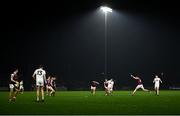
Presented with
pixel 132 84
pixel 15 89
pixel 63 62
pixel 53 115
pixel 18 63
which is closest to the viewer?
pixel 53 115

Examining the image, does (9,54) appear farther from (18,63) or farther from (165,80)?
(165,80)

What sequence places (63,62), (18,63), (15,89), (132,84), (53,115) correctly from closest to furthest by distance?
(53,115)
(15,89)
(132,84)
(18,63)
(63,62)

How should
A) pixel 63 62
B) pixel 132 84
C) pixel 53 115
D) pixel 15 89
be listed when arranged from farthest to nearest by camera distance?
pixel 63 62 < pixel 132 84 < pixel 15 89 < pixel 53 115

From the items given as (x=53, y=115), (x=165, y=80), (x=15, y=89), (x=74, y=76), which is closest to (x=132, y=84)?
(x=165, y=80)

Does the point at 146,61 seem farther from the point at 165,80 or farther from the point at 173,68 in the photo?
the point at 165,80

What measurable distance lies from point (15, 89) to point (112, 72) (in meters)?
55.2

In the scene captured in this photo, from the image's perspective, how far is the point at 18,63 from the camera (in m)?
80.1

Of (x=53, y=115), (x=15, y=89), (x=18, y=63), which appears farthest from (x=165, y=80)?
(x=53, y=115)

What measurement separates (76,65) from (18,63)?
468 inches

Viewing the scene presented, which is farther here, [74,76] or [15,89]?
[74,76]

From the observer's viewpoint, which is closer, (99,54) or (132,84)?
(132,84)

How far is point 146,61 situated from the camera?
87.7 meters

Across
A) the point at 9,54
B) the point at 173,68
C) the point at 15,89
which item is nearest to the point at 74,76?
the point at 9,54

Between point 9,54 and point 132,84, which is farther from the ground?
point 9,54
